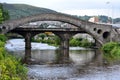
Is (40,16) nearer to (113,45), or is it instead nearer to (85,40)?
(113,45)

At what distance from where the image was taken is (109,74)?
1916 inches

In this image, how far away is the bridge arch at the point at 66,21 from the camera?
90500 mm

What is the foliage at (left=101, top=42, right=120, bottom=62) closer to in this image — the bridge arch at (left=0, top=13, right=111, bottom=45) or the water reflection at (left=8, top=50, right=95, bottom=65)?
the water reflection at (left=8, top=50, right=95, bottom=65)

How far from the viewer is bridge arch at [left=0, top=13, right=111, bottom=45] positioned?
9050cm

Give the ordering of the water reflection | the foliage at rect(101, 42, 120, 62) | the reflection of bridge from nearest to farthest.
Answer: the water reflection → the foliage at rect(101, 42, 120, 62) → the reflection of bridge

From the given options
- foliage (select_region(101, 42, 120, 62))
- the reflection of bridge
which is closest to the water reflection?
foliage (select_region(101, 42, 120, 62))

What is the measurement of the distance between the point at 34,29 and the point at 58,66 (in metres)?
40.8

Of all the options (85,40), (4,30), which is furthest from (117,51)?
(85,40)

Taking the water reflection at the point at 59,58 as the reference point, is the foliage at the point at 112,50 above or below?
above

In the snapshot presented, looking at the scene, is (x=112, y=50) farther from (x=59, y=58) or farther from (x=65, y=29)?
(x=65, y=29)

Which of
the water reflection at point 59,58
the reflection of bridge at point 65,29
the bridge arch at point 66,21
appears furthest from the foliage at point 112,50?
the bridge arch at point 66,21

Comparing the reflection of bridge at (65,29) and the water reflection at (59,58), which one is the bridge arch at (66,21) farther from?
the water reflection at (59,58)

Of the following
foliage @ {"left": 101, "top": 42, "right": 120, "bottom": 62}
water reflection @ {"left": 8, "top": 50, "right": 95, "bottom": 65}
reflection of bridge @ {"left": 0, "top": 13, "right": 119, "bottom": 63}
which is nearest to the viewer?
water reflection @ {"left": 8, "top": 50, "right": 95, "bottom": 65}

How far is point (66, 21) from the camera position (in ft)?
302
